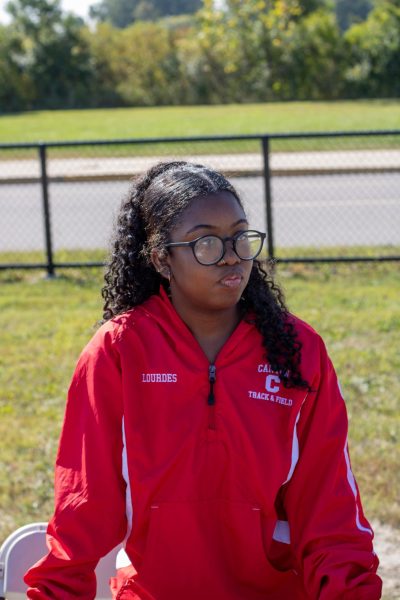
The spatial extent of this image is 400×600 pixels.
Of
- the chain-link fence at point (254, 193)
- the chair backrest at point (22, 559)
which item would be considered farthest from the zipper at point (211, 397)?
the chain-link fence at point (254, 193)

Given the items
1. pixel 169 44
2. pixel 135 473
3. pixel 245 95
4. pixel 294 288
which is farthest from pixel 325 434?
pixel 169 44

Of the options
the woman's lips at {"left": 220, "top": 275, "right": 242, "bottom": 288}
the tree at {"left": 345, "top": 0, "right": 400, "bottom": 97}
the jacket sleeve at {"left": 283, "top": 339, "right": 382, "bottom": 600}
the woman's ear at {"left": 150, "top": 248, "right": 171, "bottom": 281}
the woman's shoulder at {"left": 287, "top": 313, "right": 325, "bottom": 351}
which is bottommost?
the jacket sleeve at {"left": 283, "top": 339, "right": 382, "bottom": 600}

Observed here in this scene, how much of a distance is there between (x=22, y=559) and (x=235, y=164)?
41.4 ft

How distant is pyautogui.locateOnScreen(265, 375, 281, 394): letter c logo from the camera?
2.48 metres

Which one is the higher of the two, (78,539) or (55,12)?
(55,12)

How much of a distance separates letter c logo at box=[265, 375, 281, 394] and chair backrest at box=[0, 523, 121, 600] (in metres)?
0.68

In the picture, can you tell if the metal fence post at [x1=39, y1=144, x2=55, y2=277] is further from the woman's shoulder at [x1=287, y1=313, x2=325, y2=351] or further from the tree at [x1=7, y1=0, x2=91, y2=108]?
the tree at [x1=7, y1=0, x2=91, y2=108]

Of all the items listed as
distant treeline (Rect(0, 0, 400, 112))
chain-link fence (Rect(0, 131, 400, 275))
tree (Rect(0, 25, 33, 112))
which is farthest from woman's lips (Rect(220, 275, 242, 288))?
tree (Rect(0, 25, 33, 112))

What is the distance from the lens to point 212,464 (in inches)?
95.7

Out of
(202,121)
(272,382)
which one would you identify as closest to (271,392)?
(272,382)

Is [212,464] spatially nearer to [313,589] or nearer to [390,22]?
[313,589]

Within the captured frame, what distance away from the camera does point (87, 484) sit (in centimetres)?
240

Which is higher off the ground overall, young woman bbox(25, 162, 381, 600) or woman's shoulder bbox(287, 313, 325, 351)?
woman's shoulder bbox(287, 313, 325, 351)

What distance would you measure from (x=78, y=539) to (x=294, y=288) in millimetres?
5608
